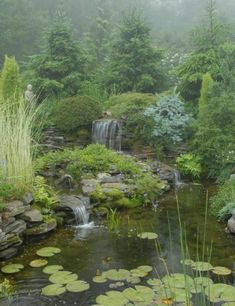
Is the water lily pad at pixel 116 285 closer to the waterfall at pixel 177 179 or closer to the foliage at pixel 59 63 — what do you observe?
the waterfall at pixel 177 179

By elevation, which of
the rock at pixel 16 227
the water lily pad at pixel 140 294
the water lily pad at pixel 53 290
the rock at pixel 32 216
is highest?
the rock at pixel 32 216

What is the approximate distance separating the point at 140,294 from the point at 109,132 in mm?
6773

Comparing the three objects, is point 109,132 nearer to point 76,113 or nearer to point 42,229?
point 76,113

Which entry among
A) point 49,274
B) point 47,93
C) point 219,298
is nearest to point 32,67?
point 47,93

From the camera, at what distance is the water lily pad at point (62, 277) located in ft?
13.6

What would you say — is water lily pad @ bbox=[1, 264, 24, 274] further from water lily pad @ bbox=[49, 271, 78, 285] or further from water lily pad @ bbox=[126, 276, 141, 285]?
water lily pad @ bbox=[126, 276, 141, 285]

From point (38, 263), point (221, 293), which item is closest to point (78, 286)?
point (38, 263)

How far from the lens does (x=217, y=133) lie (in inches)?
357

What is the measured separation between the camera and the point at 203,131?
9.05 meters

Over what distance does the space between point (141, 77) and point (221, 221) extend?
747 centimetres

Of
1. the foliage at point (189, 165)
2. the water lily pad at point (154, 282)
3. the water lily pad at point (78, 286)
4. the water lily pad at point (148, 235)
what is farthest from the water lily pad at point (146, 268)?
the foliage at point (189, 165)

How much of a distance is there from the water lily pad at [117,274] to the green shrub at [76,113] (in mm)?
6216

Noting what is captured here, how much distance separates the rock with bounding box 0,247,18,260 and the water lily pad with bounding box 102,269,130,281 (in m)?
1.24

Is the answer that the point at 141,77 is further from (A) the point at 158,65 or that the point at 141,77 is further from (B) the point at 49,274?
(B) the point at 49,274
